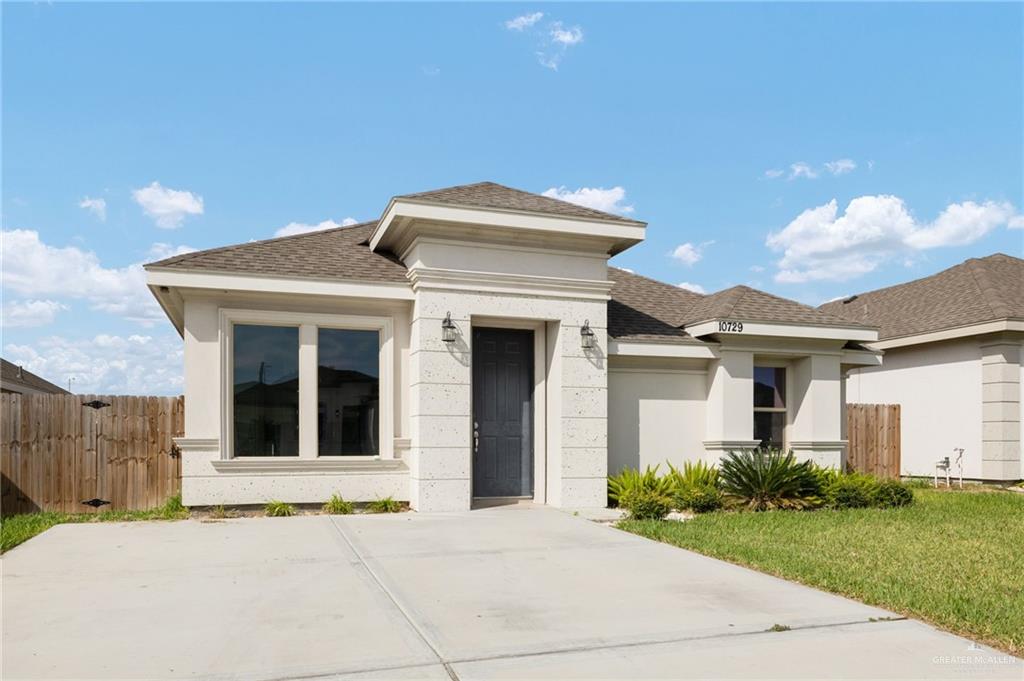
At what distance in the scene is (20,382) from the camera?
21.6 meters

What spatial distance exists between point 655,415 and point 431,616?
8032mm

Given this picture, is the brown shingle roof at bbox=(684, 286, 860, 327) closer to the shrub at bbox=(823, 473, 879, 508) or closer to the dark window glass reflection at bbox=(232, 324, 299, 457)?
the shrub at bbox=(823, 473, 879, 508)

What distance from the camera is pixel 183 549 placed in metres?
8.10

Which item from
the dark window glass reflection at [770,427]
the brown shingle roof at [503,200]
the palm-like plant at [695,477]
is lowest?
the palm-like plant at [695,477]

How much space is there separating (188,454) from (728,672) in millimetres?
8589

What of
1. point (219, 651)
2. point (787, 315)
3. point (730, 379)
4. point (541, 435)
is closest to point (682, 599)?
point (219, 651)

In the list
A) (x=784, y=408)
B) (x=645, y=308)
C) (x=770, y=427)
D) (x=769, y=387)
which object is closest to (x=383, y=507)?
(x=645, y=308)

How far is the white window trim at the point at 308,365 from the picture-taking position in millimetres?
10891

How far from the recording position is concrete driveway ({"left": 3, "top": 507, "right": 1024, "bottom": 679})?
4539 millimetres

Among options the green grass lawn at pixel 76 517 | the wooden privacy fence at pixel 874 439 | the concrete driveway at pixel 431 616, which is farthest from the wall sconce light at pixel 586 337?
the wooden privacy fence at pixel 874 439

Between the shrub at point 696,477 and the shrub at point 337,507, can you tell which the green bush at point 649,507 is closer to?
the shrub at point 696,477

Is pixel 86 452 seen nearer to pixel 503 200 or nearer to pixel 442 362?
pixel 442 362

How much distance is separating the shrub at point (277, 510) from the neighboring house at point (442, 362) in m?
0.18

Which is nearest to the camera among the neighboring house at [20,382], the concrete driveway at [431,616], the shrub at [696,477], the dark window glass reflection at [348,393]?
the concrete driveway at [431,616]
